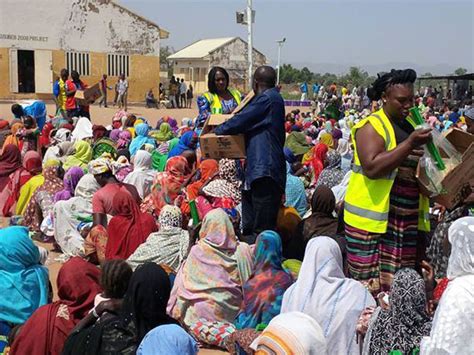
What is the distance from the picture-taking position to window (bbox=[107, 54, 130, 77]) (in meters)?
30.2

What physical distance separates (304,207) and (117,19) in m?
25.2

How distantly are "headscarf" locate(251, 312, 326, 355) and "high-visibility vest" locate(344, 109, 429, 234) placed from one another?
102cm

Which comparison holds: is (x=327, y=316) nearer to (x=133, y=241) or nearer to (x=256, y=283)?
(x=256, y=283)

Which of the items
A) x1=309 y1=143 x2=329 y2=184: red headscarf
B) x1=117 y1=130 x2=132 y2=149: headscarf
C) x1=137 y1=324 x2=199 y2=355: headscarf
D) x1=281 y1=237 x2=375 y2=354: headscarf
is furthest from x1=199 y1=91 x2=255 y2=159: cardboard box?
x1=117 y1=130 x2=132 y2=149: headscarf

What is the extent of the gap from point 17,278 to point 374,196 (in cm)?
227

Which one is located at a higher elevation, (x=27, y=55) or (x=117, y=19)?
(x=117, y=19)

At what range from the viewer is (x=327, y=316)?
132 inches

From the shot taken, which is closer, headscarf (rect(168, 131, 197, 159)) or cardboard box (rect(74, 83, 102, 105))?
headscarf (rect(168, 131, 197, 159))

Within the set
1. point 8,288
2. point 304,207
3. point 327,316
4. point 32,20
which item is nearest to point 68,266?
point 8,288

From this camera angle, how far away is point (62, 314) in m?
→ 3.55

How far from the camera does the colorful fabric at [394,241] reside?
11.6ft

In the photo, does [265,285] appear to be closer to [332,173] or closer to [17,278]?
[17,278]

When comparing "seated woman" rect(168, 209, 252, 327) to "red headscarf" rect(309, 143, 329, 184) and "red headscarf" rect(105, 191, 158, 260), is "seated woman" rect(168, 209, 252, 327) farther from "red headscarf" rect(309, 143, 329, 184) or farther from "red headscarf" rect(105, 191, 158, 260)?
"red headscarf" rect(309, 143, 329, 184)

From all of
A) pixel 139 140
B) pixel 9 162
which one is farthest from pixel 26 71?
pixel 9 162
